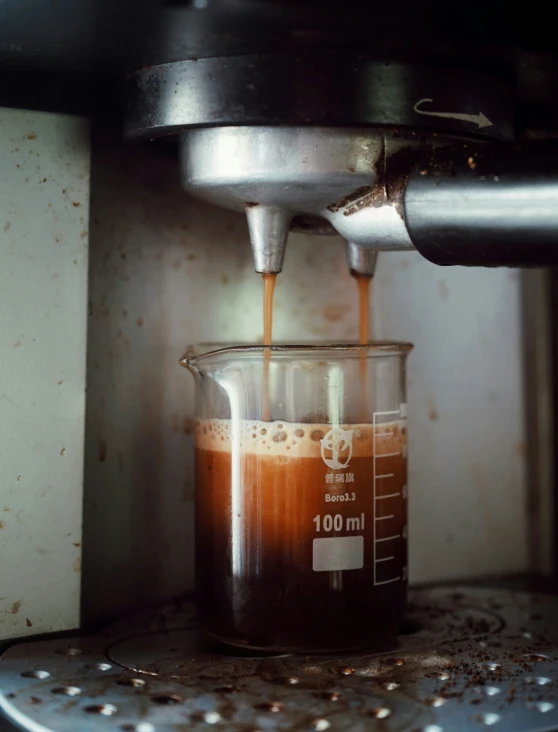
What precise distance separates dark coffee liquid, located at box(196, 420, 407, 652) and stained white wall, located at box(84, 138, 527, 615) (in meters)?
0.13

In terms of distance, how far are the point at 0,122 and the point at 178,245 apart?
0.60 ft

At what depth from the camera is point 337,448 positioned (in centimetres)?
62

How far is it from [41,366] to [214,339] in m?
0.18

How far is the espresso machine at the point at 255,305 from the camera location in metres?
0.52

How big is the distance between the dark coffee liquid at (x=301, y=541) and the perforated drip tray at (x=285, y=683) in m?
0.02

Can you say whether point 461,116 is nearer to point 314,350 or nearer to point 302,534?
point 314,350

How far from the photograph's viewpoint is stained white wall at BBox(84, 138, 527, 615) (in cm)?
74

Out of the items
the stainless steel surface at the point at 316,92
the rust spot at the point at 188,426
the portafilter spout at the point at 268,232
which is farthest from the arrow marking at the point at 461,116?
the rust spot at the point at 188,426

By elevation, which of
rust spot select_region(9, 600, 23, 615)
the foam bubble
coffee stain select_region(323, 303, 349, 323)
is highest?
coffee stain select_region(323, 303, 349, 323)

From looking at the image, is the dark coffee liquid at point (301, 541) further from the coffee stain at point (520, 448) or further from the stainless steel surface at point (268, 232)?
the coffee stain at point (520, 448)

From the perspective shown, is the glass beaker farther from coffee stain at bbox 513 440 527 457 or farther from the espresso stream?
coffee stain at bbox 513 440 527 457

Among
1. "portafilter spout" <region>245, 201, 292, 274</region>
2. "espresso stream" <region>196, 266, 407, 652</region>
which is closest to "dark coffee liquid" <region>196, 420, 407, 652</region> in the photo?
"espresso stream" <region>196, 266, 407, 652</region>

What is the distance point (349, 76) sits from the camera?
1.77 ft

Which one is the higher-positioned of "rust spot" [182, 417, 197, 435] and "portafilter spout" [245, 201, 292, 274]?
"portafilter spout" [245, 201, 292, 274]
